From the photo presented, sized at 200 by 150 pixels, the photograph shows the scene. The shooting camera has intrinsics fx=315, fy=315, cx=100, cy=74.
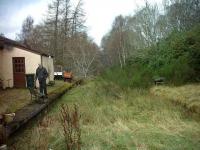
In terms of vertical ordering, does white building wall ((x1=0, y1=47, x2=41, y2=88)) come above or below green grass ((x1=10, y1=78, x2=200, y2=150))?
above

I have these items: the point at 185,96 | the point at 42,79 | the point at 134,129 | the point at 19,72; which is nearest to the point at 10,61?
the point at 19,72

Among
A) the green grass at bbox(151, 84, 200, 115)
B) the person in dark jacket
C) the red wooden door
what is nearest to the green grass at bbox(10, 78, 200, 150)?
the green grass at bbox(151, 84, 200, 115)

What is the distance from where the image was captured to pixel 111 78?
27391 millimetres

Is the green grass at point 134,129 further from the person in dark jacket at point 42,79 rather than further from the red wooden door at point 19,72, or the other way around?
→ the red wooden door at point 19,72

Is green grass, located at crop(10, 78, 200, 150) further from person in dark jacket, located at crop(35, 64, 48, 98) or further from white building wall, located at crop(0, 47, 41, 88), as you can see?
white building wall, located at crop(0, 47, 41, 88)

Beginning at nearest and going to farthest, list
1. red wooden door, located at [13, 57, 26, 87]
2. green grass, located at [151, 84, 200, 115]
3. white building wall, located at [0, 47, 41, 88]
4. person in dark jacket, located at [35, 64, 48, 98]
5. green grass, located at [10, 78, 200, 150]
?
1. green grass, located at [10, 78, 200, 150]
2. green grass, located at [151, 84, 200, 115]
3. person in dark jacket, located at [35, 64, 48, 98]
4. white building wall, located at [0, 47, 41, 88]
5. red wooden door, located at [13, 57, 26, 87]

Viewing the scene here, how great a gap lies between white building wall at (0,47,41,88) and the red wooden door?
0.73 ft

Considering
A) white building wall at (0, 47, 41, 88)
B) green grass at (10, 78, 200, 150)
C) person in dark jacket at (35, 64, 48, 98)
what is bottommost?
green grass at (10, 78, 200, 150)

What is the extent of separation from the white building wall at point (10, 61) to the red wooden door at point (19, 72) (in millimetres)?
223

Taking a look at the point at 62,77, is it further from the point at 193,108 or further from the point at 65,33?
the point at 193,108

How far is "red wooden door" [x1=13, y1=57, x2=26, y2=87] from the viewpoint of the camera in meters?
22.8

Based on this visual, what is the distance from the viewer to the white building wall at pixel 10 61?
2252 centimetres

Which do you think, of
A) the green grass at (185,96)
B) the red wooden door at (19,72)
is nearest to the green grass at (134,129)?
the green grass at (185,96)

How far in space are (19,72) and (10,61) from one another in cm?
101
